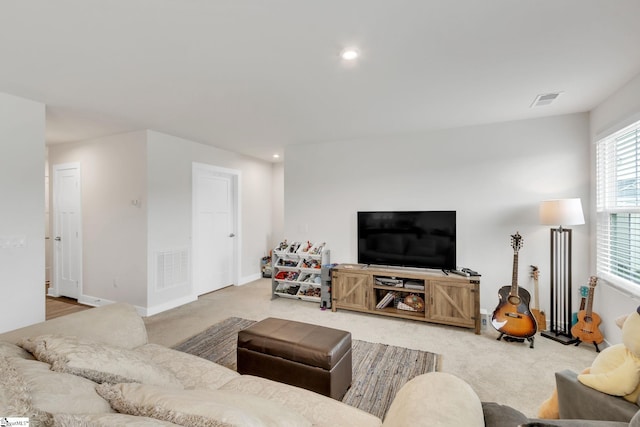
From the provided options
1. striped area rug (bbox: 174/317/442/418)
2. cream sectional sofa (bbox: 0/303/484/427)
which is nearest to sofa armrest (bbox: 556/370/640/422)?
cream sectional sofa (bbox: 0/303/484/427)

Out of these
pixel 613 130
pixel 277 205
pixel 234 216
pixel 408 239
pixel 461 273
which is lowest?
pixel 461 273

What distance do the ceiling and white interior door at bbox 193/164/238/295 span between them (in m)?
1.56

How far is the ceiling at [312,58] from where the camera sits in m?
1.58

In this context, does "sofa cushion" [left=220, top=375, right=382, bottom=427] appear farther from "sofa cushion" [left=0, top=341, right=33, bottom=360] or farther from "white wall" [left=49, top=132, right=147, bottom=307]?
"white wall" [left=49, top=132, right=147, bottom=307]

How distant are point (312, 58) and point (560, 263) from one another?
3.46 meters

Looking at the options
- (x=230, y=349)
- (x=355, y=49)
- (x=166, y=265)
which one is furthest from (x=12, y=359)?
(x=166, y=265)

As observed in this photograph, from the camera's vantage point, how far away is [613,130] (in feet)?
8.68

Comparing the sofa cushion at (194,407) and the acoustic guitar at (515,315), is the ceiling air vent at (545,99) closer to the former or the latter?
the acoustic guitar at (515,315)

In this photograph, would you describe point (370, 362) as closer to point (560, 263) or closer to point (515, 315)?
point (515, 315)

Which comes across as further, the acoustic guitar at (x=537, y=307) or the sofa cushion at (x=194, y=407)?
the acoustic guitar at (x=537, y=307)

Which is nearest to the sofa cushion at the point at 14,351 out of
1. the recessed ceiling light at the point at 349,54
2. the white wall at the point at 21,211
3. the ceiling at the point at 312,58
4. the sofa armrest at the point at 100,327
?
the sofa armrest at the point at 100,327

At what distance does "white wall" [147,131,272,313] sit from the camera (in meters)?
3.86

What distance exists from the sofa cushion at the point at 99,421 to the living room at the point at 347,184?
228 centimetres

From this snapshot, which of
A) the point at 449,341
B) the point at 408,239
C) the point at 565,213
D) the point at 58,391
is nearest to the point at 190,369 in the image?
the point at 58,391
